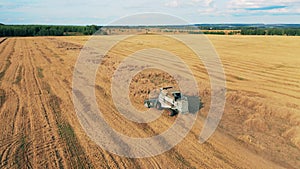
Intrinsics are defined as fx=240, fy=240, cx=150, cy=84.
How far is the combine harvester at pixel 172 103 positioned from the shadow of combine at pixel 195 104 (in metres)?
1.09

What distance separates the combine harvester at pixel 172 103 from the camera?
11.7 meters

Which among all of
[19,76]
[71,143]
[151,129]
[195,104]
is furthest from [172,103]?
[19,76]

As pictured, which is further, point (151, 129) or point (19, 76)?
point (19, 76)

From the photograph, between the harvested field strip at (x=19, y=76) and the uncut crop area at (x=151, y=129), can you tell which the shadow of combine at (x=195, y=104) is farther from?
the harvested field strip at (x=19, y=76)

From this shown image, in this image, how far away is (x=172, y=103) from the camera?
39.5 feet

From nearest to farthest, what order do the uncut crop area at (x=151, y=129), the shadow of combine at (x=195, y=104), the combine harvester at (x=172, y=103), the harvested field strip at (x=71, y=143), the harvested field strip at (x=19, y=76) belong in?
the harvested field strip at (x=71, y=143)
the uncut crop area at (x=151, y=129)
the combine harvester at (x=172, y=103)
the shadow of combine at (x=195, y=104)
the harvested field strip at (x=19, y=76)

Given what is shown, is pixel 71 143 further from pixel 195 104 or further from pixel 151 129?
pixel 195 104

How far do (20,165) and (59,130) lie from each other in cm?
264

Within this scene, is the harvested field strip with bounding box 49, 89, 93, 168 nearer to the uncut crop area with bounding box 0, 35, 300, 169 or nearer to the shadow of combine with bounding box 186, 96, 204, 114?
the uncut crop area with bounding box 0, 35, 300, 169

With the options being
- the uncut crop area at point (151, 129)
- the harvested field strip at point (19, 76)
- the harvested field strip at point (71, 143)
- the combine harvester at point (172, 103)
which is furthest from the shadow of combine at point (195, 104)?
the harvested field strip at point (19, 76)

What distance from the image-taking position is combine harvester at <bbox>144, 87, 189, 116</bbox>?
11672 millimetres

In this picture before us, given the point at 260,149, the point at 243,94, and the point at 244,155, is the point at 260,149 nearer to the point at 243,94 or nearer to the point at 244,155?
the point at 244,155

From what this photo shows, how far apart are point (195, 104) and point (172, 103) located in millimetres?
2230

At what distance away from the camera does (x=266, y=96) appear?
50.7 ft
